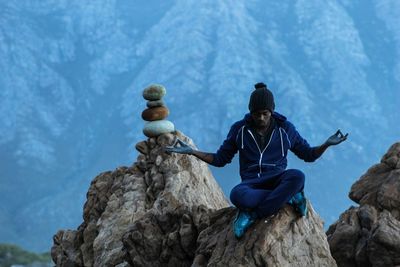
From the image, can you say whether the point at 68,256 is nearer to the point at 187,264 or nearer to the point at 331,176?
the point at 187,264

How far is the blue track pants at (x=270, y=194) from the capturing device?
858 centimetres

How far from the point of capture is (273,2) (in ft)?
415

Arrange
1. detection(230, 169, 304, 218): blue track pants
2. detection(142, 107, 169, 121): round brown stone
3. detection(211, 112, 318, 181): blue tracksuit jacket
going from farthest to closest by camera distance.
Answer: detection(142, 107, 169, 121): round brown stone
detection(211, 112, 318, 181): blue tracksuit jacket
detection(230, 169, 304, 218): blue track pants

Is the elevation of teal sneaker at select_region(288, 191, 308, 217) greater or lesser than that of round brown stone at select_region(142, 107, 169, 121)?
lesser

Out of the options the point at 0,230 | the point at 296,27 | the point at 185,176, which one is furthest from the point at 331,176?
the point at 185,176

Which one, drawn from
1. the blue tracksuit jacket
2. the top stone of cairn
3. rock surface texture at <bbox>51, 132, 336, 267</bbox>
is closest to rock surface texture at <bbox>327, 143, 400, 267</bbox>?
rock surface texture at <bbox>51, 132, 336, 267</bbox>

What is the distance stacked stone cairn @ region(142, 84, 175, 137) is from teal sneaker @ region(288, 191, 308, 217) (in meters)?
7.55

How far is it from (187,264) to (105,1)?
12626cm

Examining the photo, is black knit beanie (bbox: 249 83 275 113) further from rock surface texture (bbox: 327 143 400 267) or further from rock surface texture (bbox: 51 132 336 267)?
rock surface texture (bbox: 327 143 400 267)

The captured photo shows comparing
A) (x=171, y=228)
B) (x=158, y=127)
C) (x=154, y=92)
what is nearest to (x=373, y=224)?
(x=171, y=228)

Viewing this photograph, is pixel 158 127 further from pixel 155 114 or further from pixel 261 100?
pixel 261 100

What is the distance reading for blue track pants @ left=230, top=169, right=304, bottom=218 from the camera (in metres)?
8.58

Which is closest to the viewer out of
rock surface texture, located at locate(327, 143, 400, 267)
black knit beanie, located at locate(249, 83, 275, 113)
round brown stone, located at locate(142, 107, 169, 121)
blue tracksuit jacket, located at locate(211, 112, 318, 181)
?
black knit beanie, located at locate(249, 83, 275, 113)

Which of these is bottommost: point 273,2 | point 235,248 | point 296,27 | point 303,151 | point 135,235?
point 235,248
